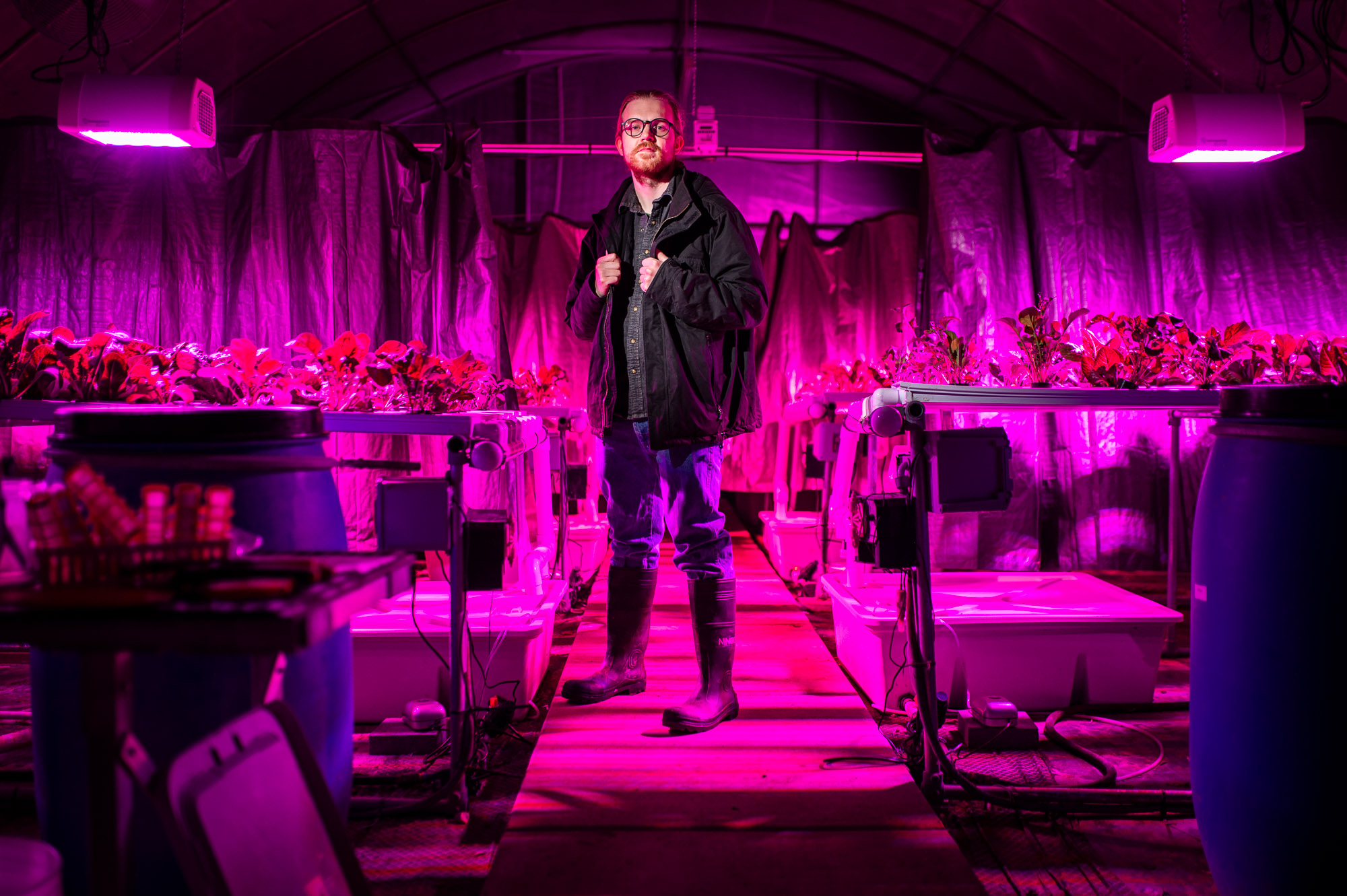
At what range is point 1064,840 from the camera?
1.91m

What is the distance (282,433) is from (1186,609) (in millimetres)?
4438

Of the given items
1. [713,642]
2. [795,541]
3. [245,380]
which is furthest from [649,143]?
[795,541]

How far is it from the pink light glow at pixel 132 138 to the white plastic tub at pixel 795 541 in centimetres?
396

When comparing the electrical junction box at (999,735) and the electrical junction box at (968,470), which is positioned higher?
the electrical junction box at (968,470)

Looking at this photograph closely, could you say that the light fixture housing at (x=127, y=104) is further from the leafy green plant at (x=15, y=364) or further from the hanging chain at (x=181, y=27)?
the leafy green plant at (x=15, y=364)

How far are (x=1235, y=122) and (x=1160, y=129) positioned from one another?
36 cm

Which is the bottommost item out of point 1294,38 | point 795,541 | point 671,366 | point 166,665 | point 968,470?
point 795,541

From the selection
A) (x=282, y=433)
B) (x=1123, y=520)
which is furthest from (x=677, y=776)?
(x=1123, y=520)

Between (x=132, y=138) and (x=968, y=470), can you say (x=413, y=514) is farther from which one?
(x=132, y=138)

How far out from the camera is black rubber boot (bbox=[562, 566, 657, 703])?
2.68m

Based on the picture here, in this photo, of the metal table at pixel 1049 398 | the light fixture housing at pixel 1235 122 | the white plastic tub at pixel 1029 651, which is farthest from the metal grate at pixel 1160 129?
the white plastic tub at pixel 1029 651

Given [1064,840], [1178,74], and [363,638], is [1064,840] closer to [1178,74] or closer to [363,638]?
[363,638]

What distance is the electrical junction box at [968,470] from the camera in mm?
2018

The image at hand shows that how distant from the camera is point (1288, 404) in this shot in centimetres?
137
